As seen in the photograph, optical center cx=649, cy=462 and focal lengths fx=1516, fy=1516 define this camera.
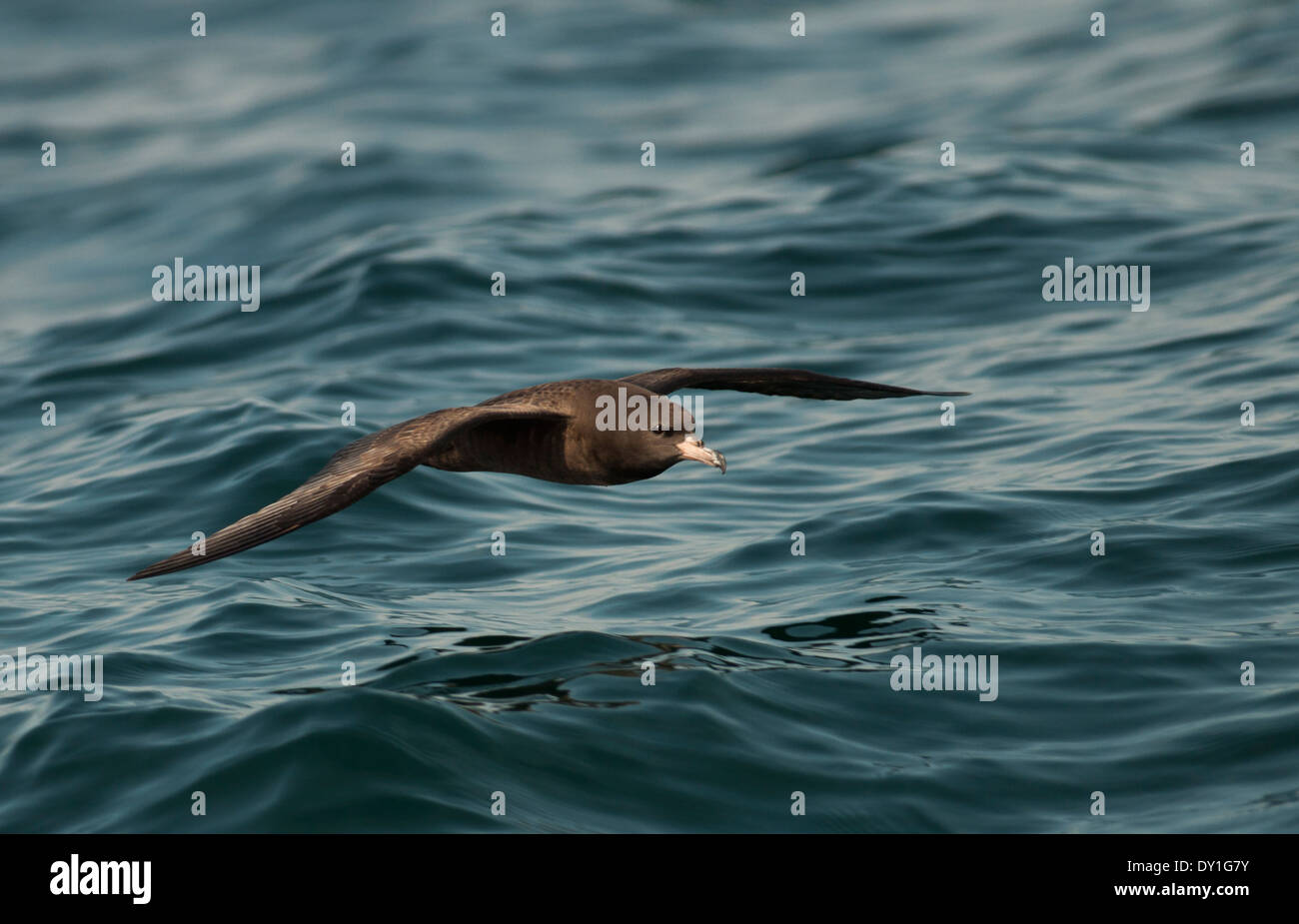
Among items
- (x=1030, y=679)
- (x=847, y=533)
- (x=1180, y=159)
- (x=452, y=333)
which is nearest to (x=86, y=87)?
(x=452, y=333)

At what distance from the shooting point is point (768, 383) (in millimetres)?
9352

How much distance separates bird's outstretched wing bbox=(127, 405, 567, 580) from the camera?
6.44 m

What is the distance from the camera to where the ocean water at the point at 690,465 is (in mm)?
7156

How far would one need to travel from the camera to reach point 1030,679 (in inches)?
318

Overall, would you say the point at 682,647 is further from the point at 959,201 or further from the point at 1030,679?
the point at 959,201

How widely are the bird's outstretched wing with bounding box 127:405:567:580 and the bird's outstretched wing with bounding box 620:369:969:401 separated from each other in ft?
3.82
